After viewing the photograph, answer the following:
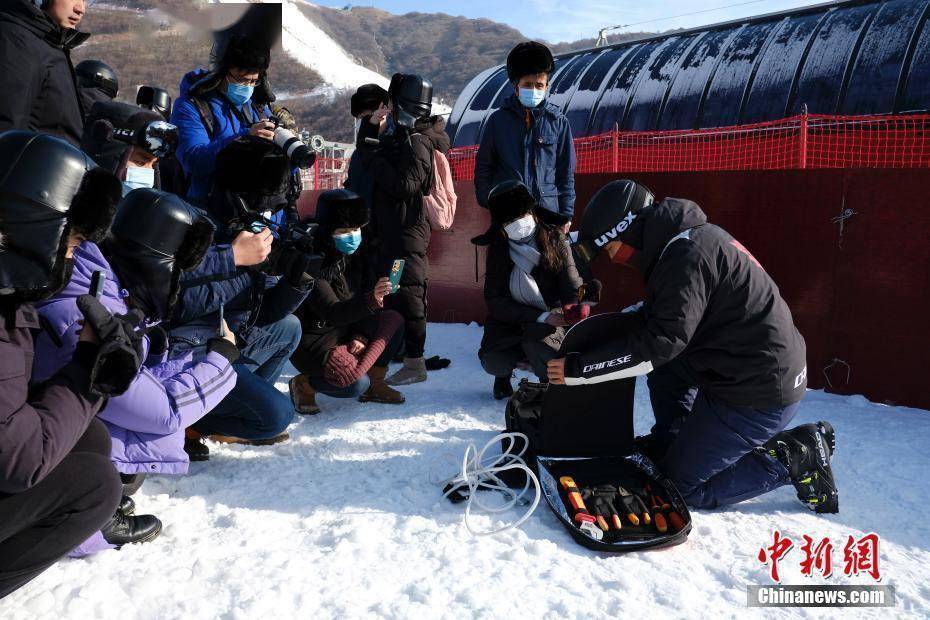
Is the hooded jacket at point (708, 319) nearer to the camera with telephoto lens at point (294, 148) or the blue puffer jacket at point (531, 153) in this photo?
the camera with telephoto lens at point (294, 148)

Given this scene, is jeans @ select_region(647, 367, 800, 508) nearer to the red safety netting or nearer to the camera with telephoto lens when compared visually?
the camera with telephoto lens

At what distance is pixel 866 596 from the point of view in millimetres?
2133

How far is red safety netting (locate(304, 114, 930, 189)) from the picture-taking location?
664cm

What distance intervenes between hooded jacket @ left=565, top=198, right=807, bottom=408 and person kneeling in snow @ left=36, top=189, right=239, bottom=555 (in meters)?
1.48

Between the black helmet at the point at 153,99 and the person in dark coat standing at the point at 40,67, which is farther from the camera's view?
the black helmet at the point at 153,99

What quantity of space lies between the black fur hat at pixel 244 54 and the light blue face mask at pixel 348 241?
98 centimetres

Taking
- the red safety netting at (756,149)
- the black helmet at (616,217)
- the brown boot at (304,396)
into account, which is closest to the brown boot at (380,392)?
the brown boot at (304,396)

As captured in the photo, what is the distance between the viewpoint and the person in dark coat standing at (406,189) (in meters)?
4.40

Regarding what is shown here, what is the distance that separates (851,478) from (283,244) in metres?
2.81

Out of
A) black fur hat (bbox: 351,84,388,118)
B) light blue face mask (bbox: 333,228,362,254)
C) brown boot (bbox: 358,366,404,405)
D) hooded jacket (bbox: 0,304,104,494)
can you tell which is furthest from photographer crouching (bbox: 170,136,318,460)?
black fur hat (bbox: 351,84,388,118)

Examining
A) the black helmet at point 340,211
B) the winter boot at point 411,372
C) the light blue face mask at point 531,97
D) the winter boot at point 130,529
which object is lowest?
the winter boot at point 411,372

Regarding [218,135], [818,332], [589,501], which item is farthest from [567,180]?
[589,501]

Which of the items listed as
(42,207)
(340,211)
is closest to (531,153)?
(340,211)

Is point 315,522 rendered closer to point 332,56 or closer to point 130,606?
point 130,606
